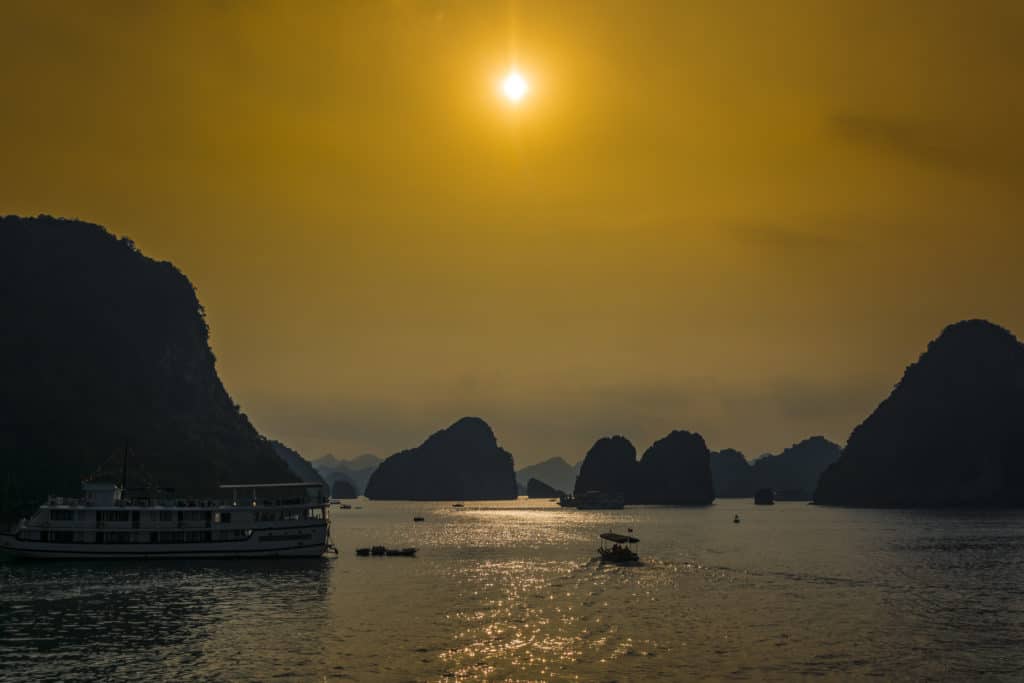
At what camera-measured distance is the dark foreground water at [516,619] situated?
2045 inches

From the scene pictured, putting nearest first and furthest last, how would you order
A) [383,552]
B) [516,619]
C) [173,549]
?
[516,619], [173,549], [383,552]

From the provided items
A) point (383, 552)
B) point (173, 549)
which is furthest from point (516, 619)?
point (383, 552)

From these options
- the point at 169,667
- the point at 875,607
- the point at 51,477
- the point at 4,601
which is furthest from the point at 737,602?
the point at 51,477

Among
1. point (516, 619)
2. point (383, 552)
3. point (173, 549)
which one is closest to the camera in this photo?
point (516, 619)

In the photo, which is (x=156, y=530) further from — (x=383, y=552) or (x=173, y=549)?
(x=383, y=552)

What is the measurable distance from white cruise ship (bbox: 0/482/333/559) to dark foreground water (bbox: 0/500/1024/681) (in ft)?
9.30

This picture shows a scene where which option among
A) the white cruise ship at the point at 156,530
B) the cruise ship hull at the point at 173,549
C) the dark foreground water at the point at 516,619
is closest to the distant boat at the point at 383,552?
the dark foreground water at the point at 516,619

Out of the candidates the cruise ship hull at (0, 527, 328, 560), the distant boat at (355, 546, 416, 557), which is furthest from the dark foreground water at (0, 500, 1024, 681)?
the distant boat at (355, 546, 416, 557)

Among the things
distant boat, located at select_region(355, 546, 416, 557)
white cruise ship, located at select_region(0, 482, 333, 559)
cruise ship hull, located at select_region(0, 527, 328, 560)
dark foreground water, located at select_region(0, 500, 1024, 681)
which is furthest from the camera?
distant boat, located at select_region(355, 546, 416, 557)

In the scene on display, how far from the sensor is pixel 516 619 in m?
69.1

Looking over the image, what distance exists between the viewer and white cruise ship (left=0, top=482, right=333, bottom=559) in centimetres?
11156

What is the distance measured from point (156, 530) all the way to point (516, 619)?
6433 centimetres

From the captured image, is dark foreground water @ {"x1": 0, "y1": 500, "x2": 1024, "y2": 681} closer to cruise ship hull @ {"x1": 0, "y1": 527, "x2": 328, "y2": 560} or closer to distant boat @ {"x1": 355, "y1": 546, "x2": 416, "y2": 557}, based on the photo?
cruise ship hull @ {"x1": 0, "y1": 527, "x2": 328, "y2": 560}

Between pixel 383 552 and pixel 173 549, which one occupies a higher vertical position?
pixel 173 549
